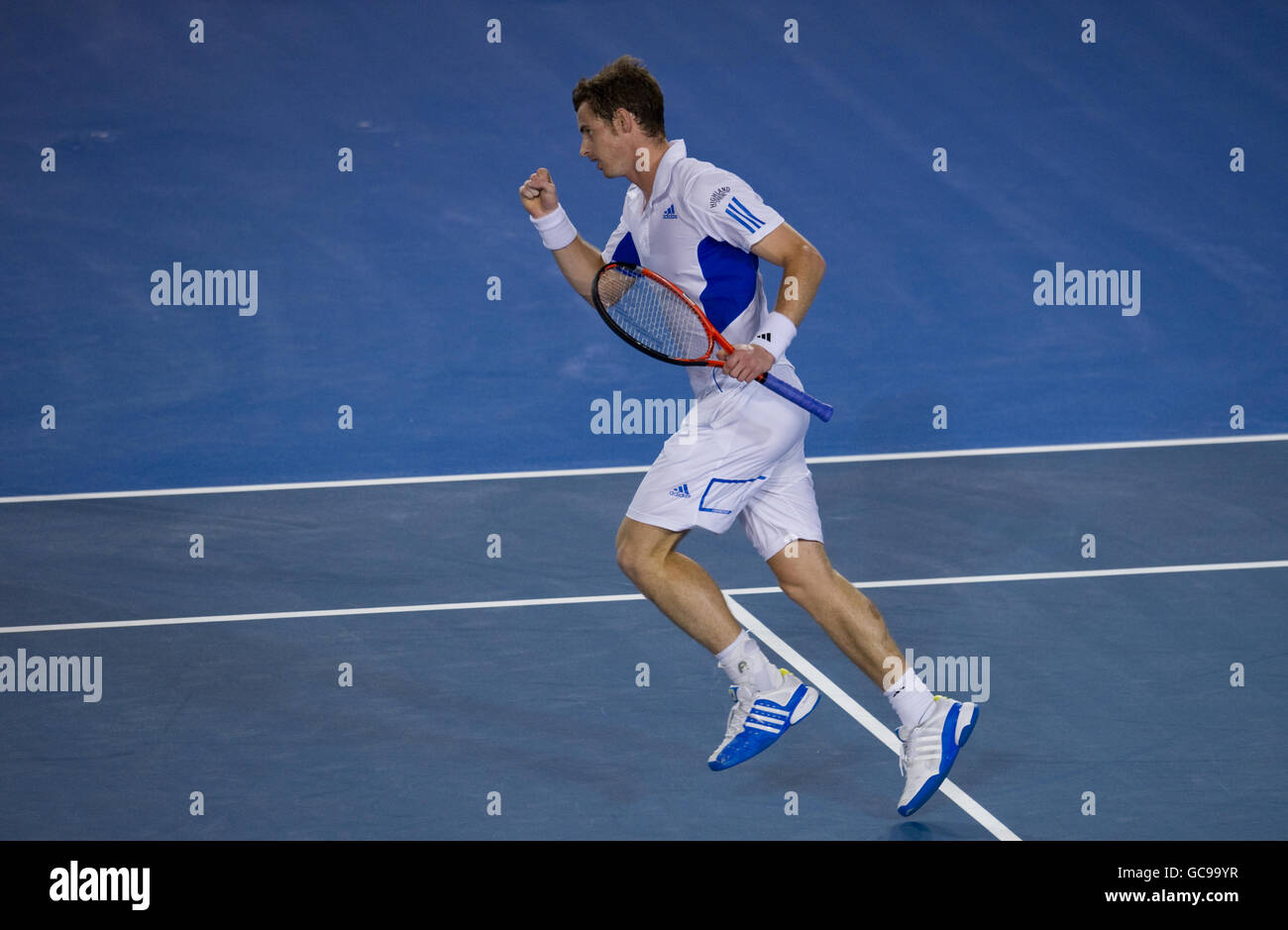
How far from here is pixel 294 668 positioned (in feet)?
20.4

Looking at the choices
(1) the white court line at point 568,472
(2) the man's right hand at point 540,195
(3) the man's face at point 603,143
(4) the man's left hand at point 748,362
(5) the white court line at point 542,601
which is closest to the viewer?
(4) the man's left hand at point 748,362

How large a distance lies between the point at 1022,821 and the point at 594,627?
7.67ft

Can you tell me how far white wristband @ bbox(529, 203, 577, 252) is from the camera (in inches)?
206

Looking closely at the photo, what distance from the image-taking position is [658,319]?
17.0 feet

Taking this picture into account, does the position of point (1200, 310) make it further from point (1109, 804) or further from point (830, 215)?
point (1109, 804)

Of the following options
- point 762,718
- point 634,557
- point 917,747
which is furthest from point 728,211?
point 917,747

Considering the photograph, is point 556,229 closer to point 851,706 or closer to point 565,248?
point 565,248

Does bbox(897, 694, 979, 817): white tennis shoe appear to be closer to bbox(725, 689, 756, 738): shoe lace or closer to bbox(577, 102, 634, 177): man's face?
bbox(725, 689, 756, 738): shoe lace

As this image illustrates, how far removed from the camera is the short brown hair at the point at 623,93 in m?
4.94

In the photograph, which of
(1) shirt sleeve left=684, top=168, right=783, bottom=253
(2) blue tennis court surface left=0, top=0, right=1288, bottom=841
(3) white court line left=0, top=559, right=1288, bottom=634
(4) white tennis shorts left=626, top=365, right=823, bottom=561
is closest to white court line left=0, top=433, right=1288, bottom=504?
(2) blue tennis court surface left=0, top=0, right=1288, bottom=841

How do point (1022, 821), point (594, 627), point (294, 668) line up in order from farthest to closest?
point (594, 627)
point (294, 668)
point (1022, 821)

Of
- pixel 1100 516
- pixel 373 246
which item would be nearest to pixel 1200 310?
pixel 1100 516

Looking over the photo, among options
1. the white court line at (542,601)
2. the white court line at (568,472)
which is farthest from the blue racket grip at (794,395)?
the white court line at (568,472)

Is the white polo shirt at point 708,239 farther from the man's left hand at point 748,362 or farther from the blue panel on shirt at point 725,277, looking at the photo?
the man's left hand at point 748,362
